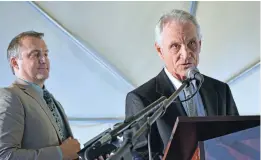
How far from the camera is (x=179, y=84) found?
200cm

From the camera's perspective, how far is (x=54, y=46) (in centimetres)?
586

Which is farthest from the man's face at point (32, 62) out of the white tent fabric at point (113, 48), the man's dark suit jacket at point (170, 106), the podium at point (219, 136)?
the white tent fabric at point (113, 48)

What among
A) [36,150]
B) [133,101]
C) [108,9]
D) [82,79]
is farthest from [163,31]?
[82,79]

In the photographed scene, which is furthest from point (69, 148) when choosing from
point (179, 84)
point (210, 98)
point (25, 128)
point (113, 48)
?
point (113, 48)

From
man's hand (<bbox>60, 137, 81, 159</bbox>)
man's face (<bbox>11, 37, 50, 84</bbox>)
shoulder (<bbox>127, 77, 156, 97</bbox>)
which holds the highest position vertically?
man's face (<bbox>11, 37, 50, 84</bbox>)

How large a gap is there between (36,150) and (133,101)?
1.67 ft

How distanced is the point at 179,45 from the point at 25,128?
82 cm

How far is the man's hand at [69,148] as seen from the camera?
2047 mm

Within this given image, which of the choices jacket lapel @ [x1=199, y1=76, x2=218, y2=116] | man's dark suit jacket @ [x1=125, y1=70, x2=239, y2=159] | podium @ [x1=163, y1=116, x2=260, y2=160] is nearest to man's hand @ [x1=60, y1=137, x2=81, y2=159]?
man's dark suit jacket @ [x1=125, y1=70, x2=239, y2=159]

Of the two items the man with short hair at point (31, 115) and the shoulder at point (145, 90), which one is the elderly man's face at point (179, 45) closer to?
the shoulder at point (145, 90)

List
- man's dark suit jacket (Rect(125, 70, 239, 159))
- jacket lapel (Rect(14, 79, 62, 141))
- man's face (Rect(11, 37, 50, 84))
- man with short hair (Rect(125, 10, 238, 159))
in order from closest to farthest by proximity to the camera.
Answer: man's dark suit jacket (Rect(125, 70, 239, 159)) < man with short hair (Rect(125, 10, 238, 159)) < jacket lapel (Rect(14, 79, 62, 141)) < man's face (Rect(11, 37, 50, 84))

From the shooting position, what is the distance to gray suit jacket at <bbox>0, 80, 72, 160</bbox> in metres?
1.96

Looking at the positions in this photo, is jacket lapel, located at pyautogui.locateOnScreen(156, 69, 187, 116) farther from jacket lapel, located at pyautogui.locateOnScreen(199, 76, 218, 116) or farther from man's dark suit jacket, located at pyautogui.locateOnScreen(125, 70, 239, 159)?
jacket lapel, located at pyautogui.locateOnScreen(199, 76, 218, 116)

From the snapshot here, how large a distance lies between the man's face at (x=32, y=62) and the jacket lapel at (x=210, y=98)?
89 centimetres
